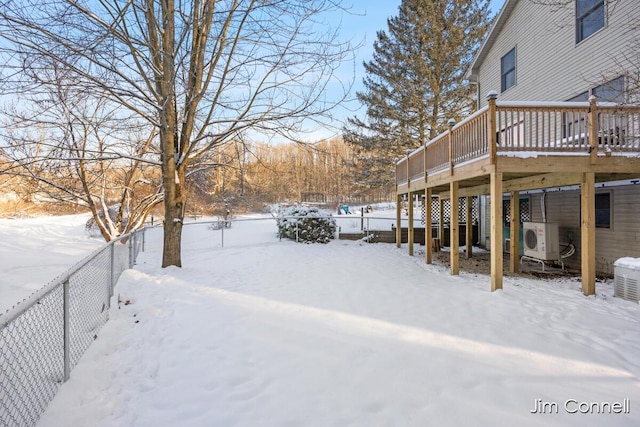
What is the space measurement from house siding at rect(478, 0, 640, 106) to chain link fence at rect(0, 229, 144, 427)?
851 centimetres

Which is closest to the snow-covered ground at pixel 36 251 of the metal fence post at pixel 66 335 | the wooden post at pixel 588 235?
the metal fence post at pixel 66 335

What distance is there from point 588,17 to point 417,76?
11.0 meters

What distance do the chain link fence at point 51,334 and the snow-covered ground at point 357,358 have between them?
0.43 ft

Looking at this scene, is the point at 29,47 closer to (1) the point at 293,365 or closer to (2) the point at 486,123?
(1) the point at 293,365

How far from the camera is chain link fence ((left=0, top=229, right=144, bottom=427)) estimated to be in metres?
2.13

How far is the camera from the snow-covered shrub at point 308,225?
40.7ft

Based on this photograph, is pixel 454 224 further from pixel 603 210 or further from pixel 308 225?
pixel 308 225

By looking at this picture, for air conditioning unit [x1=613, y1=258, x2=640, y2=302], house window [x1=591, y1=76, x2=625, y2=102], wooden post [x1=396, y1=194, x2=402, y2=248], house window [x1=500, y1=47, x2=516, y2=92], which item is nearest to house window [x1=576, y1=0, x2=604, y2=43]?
house window [x1=591, y1=76, x2=625, y2=102]

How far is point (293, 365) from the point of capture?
3029 mm

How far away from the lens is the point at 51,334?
2.82m

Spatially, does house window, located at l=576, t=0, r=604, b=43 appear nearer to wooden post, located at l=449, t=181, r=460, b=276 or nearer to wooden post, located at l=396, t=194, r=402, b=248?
wooden post, located at l=449, t=181, r=460, b=276

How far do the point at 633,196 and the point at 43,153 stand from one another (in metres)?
14.3

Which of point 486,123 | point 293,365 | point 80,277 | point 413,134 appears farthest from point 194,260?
point 413,134

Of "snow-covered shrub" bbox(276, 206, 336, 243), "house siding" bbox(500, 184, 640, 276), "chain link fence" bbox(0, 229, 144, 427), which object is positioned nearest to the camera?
"chain link fence" bbox(0, 229, 144, 427)
